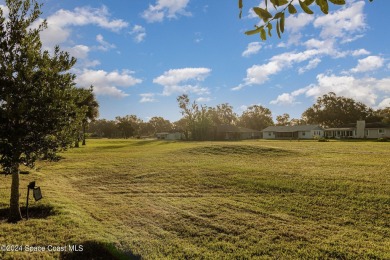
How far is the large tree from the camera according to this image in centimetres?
920

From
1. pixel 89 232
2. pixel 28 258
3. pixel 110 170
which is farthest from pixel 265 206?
pixel 110 170

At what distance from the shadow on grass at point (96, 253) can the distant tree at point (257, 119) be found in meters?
117

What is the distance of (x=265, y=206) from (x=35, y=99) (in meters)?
9.45

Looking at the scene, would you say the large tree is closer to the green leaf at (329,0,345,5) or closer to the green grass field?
the green grass field

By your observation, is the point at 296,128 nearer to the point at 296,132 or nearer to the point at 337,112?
the point at 296,132

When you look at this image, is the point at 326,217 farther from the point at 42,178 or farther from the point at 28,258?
the point at 42,178

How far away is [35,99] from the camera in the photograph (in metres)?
9.40

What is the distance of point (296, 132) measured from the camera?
87375mm

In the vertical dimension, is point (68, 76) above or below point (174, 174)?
above

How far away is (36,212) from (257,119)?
116346mm

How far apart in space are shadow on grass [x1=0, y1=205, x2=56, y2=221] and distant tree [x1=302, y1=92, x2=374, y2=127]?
105 metres

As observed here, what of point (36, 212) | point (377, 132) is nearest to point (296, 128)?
point (377, 132)

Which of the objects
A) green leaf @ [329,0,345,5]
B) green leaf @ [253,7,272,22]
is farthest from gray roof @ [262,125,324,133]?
green leaf @ [253,7,272,22]

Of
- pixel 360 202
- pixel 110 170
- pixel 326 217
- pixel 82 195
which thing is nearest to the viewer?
pixel 326 217
